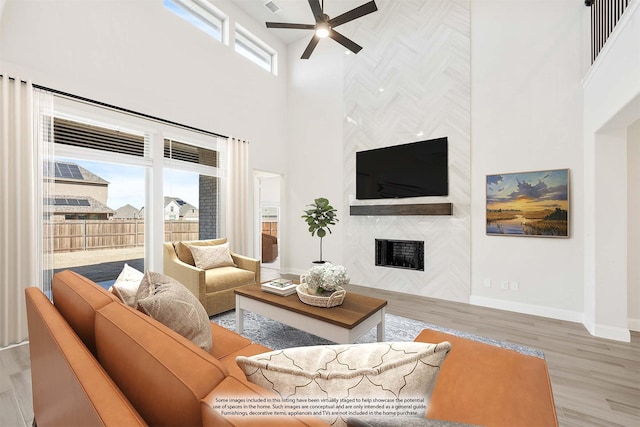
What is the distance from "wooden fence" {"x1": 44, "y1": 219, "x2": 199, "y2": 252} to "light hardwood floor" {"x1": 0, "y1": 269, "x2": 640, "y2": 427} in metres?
1.06

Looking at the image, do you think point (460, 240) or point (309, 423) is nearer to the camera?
point (309, 423)

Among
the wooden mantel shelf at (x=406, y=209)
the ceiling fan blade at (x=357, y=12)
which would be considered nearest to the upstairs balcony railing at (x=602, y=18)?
the ceiling fan blade at (x=357, y=12)

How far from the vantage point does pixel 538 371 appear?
1276mm

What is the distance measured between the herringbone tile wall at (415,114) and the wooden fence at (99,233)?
9.35 ft

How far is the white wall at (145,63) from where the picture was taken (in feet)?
8.82

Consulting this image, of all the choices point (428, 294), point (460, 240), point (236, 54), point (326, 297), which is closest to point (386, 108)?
point (460, 240)

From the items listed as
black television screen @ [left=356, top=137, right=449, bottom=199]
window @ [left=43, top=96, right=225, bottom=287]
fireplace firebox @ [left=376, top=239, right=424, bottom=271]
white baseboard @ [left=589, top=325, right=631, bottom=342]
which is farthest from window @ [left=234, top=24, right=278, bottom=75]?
white baseboard @ [left=589, top=325, right=631, bottom=342]

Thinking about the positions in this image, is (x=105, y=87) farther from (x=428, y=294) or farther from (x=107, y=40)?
(x=428, y=294)

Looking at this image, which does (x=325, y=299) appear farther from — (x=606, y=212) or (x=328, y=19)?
(x=606, y=212)

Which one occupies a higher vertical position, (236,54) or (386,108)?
(236,54)

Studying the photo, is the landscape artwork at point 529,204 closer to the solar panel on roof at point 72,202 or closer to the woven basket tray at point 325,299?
the woven basket tray at point 325,299

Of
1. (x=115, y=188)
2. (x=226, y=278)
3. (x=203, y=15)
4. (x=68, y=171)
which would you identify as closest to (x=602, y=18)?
(x=226, y=278)

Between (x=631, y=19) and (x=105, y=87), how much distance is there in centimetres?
491

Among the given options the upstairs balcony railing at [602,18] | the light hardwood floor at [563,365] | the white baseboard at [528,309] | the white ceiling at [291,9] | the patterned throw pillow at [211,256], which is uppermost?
the white ceiling at [291,9]
